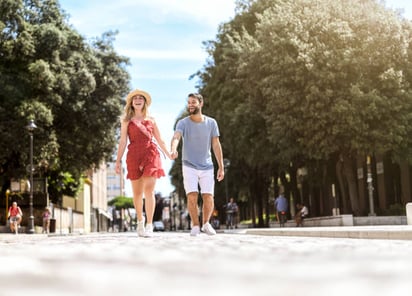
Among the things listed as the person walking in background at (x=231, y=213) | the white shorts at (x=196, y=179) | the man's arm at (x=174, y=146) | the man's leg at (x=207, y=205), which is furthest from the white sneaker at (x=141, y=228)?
the person walking in background at (x=231, y=213)

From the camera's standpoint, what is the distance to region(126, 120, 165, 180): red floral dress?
404 inches

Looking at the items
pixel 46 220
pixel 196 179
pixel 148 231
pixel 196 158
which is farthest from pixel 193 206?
pixel 46 220

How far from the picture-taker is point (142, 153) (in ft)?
34.0

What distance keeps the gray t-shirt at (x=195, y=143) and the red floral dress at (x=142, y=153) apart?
0.56 metres

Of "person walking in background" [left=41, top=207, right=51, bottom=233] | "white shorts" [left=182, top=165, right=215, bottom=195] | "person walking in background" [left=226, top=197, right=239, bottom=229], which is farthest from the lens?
"person walking in background" [left=41, top=207, right=51, bottom=233]

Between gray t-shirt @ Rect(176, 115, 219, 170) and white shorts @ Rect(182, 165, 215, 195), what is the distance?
0.07 metres

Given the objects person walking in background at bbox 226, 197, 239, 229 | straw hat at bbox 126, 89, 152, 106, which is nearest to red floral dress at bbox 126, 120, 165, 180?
straw hat at bbox 126, 89, 152, 106

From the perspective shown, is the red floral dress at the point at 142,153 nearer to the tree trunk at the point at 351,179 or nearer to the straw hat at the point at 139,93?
the straw hat at the point at 139,93

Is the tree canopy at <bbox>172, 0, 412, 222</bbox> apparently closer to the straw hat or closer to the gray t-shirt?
the gray t-shirt

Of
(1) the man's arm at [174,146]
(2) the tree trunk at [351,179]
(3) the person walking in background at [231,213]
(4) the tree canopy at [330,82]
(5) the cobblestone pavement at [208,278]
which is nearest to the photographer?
(5) the cobblestone pavement at [208,278]

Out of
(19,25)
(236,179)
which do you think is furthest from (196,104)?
(236,179)

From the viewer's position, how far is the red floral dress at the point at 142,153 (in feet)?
33.6

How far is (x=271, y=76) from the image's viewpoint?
29.0 meters

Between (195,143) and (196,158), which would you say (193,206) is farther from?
(195,143)
